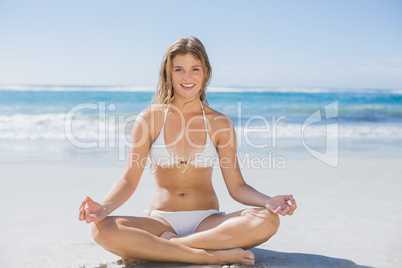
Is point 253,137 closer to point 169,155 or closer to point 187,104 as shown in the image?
point 187,104

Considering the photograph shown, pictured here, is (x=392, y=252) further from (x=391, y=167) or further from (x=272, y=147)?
(x=272, y=147)

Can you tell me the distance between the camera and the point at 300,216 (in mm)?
4270

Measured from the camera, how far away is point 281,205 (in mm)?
2752

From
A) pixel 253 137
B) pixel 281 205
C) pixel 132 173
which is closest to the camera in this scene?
pixel 281 205

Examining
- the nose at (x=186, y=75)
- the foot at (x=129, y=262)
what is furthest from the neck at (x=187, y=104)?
the foot at (x=129, y=262)

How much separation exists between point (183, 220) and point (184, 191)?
0.70 feet

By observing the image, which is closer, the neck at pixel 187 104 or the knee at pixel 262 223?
the knee at pixel 262 223

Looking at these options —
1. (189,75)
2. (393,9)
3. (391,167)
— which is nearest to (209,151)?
(189,75)

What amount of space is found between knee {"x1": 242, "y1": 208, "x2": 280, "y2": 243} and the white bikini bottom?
0.43m

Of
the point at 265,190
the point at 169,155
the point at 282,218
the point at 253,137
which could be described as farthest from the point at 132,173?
the point at 253,137

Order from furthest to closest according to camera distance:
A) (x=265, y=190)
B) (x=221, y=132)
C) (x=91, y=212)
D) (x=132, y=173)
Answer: (x=265, y=190) → (x=221, y=132) → (x=132, y=173) → (x=91, y=212)

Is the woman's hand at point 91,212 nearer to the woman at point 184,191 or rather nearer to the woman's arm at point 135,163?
the woman at point 184,191

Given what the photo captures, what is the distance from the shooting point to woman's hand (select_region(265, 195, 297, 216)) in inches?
106

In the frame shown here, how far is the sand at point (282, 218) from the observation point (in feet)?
10.4
